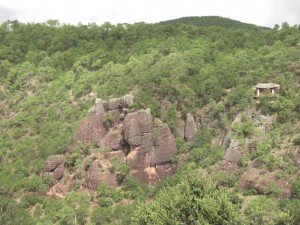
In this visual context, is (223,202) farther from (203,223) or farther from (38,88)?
(38,88)

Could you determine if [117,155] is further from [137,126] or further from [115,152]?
[137,126]

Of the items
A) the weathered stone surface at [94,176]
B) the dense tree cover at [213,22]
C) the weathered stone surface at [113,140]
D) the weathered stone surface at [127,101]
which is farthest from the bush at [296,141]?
the dense tree cover at [213,22]

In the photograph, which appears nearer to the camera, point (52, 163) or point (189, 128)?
point (52, 163)

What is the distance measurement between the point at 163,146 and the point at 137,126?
4.61 metres

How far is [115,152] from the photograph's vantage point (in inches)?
2128

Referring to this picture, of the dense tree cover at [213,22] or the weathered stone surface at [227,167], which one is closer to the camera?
the weathered stone surface at [227,167]

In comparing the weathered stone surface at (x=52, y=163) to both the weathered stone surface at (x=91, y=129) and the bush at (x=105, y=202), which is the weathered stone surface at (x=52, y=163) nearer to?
the weathered stone surface at (x=91, y=129)

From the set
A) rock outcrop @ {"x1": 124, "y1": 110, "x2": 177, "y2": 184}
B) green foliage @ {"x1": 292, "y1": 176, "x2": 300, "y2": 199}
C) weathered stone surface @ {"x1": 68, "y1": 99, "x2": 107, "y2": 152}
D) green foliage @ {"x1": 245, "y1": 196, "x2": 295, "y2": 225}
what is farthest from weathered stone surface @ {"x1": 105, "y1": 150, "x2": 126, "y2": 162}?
green foliage @ {"x1": 292, "y1": 176, "x2": 300, "y2": 199}

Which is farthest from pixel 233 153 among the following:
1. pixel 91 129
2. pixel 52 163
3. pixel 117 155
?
pixel 52 163

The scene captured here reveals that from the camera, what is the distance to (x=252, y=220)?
35.3 meters

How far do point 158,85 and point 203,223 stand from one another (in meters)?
35.2

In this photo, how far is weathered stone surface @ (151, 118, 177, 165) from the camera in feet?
175

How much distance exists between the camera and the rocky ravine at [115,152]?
5241 cm

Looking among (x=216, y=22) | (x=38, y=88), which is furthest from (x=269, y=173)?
(x=216, y=22)
